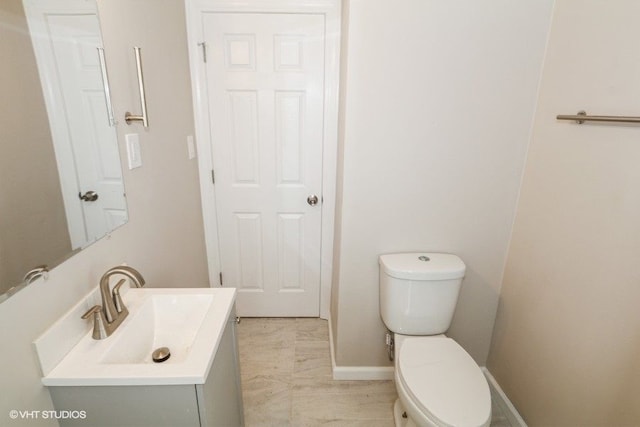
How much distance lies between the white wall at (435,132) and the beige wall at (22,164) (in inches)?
42.2

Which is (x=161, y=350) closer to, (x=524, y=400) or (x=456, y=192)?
(x=456, y=192)

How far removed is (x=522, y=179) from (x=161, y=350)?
1674mm

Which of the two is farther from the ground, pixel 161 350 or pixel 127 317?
pixel 127 317

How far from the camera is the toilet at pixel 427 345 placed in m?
1.23

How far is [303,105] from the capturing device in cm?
203

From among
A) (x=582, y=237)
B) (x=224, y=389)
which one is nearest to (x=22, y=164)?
(x=224, y=389)

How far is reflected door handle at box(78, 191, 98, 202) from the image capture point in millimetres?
1001

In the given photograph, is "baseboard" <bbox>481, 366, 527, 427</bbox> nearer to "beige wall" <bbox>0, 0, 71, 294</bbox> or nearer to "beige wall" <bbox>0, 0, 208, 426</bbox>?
"beige wall" <bbox>0, 0, 208, 426</bbox>

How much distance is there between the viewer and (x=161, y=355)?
1104 millimetres

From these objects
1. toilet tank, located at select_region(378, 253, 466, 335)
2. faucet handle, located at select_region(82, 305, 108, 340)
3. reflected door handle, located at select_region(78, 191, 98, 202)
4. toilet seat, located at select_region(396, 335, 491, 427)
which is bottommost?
toilet seat, located at select_region(396, 335, 491, 427)

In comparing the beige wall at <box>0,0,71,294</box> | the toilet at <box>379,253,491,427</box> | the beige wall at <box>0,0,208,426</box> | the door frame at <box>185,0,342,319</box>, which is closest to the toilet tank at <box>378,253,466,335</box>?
the toilet at <box>379,253,491,427</box>

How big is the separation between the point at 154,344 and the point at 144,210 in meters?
0.52

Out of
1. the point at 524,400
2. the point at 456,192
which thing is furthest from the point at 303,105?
the point at 524,400

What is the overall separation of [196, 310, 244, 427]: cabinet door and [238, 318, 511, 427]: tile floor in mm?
347
